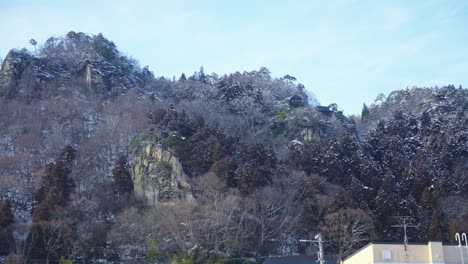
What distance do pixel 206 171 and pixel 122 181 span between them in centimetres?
617

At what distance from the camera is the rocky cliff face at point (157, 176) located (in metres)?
45.8

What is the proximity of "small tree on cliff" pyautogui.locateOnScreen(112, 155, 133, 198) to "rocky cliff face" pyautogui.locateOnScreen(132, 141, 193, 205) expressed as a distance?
427mm

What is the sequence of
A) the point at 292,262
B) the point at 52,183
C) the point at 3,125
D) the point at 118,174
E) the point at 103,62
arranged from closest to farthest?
the point at 292,262, the point at 52,183, the point at 118,174, the point at 3,125, the point at 103,62

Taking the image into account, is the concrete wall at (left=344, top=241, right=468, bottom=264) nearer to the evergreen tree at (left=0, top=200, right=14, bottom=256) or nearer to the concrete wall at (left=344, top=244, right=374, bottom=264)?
the concrete wall at (left=344, top=244, right=374, bottom=264)

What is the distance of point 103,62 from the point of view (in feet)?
235

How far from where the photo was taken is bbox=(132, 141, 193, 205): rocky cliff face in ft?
150

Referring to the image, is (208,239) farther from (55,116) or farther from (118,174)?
(55,116)

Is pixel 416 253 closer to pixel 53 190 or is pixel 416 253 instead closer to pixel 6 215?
pixel 53 190

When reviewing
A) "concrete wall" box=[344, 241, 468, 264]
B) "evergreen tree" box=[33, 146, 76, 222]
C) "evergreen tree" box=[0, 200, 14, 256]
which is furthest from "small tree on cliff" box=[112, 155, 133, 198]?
"concrete wall" box=[344, 241, 468, 264]

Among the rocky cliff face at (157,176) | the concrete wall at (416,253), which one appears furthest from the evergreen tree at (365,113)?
the concrete wall at (416,253)

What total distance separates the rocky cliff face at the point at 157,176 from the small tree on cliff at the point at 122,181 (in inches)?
16.8

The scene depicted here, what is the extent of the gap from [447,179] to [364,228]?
1082 cm

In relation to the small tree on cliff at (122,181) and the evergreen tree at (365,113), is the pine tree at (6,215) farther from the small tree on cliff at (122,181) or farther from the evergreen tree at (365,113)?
the evergreen tree at (365,113)

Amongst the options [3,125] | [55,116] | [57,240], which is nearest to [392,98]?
[55,116]
